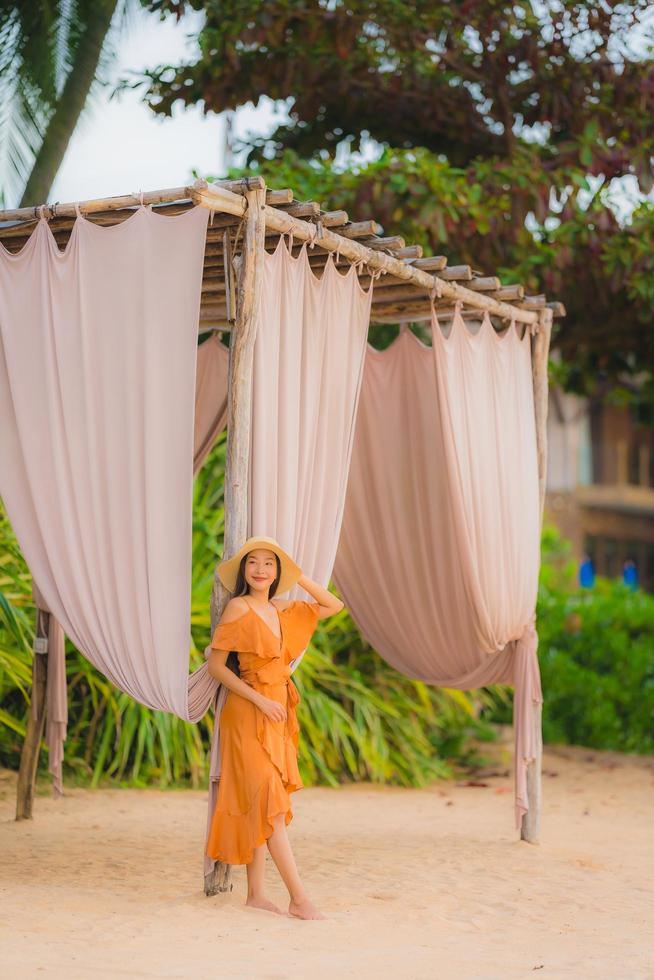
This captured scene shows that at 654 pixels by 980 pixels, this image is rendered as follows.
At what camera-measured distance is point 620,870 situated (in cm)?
534

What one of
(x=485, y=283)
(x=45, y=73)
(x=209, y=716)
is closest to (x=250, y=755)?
(x=485, y=283)

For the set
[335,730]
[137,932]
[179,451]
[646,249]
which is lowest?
[137,932]

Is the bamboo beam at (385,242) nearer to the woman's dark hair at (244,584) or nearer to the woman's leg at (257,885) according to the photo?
the woman's dark hair at (244,584)

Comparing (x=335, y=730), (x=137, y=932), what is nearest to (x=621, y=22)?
(x=335, y=730)

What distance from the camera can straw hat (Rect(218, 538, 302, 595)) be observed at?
14.0 feet

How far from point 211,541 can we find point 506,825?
2.43m

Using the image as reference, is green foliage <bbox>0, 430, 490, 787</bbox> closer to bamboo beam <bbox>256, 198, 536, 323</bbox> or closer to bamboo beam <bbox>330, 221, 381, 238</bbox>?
bamboo beam <bbox>256, 198, 536, 323</bbox>

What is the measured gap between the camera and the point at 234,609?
430 cm

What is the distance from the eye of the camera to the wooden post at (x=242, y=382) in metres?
4.32

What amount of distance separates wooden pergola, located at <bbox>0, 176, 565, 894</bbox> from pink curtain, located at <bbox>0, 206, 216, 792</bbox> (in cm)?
17

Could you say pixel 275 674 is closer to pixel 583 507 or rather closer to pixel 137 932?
pixel 137 932

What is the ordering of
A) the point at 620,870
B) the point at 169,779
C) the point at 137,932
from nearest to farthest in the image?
the point at 137,932
the point at 620,870
the point at 169,779

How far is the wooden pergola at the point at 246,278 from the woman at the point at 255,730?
123mm

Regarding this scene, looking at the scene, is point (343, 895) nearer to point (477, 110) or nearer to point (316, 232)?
point (316, 232)
